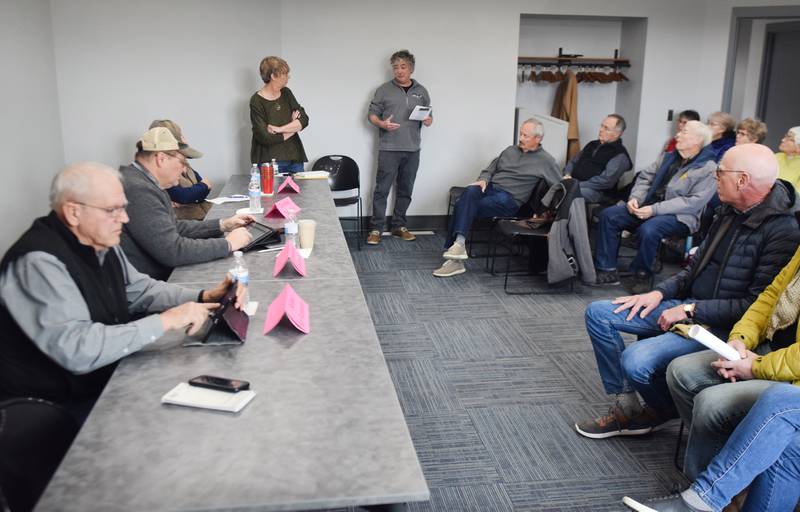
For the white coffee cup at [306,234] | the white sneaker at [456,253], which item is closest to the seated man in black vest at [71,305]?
the white coffee cup at [306,234]

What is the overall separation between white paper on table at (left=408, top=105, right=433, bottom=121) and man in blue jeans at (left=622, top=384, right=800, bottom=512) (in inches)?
169

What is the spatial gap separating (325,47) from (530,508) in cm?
473

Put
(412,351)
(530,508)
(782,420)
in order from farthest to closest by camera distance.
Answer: (412,351) < (530,508) < (782,420)

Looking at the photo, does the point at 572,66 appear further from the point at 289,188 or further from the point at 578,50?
the point at 289,188

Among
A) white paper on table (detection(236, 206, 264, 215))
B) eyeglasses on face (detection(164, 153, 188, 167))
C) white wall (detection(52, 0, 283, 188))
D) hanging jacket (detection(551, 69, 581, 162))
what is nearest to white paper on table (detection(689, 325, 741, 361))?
eyeglasses on face (detection(164, 153, 188, 167))

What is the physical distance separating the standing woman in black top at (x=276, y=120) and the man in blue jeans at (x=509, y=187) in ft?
4.50

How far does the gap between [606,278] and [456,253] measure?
1125mm

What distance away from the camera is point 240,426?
4.89 ft

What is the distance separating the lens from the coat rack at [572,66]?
677 centimetres

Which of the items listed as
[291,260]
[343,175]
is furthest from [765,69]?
[291,260]

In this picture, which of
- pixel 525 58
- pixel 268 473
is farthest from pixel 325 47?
pixel 268 473

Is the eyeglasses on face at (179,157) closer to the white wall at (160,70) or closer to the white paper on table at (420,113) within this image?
the white wall at (160,70)

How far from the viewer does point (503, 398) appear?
3.25m

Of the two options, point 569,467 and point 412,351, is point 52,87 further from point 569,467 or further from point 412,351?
point 569,467
